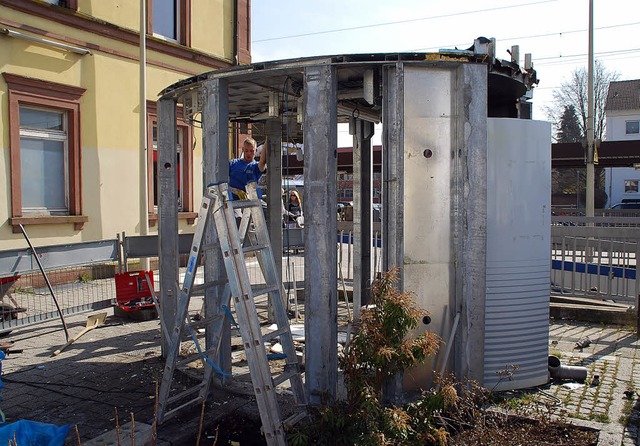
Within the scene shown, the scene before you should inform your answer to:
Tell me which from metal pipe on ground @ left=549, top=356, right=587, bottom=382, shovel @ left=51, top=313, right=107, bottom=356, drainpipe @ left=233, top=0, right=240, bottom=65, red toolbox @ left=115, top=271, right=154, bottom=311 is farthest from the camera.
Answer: drainpipe @ left=233, top=0, right=240, bottom=65

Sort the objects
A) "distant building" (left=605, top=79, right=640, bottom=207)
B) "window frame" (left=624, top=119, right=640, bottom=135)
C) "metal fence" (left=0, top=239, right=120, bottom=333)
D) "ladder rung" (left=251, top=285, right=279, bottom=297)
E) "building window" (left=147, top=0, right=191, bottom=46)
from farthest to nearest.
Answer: "window frame" (left=624, top=119, right=640, bottom=135), "distant building" (left=605, top=79, right=640, bottom=207), "building window" (left=147, top=0, right=191, bottom=46), "metal fence" (left=0, top=239, right=120, bottom=333), "ladder rung" (left=251, top=285, right=279, bottom=297)

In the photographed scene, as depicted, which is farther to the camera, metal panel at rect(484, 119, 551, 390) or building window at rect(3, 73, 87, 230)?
building window at rect(3, 73, 87, 230)

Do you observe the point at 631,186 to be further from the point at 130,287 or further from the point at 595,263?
the point at 130,287

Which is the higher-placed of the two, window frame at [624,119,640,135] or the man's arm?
window frame at [624,119,640,135]

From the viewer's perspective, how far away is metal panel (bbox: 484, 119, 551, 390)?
521 cm

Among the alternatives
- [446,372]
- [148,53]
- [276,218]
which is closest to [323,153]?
[446,372]

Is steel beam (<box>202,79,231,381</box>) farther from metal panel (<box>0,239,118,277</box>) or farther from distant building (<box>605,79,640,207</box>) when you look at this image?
distant building (<box>605,79,640,207</box>)

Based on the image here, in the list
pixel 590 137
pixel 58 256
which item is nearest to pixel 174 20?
pixel 58 256

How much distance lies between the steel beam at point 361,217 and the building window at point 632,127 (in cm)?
5742

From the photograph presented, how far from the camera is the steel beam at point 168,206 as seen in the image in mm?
6137

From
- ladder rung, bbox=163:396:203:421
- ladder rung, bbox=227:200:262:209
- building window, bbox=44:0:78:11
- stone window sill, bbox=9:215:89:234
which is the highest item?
building window, bbox=44:0:78:11

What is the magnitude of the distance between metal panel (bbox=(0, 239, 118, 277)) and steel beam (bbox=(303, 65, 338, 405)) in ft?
12.4

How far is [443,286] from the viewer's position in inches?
192

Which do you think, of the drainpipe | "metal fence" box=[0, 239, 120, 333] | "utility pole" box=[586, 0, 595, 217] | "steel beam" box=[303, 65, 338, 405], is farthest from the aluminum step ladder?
"utility pole" box=[586, 0, 595, 217]
